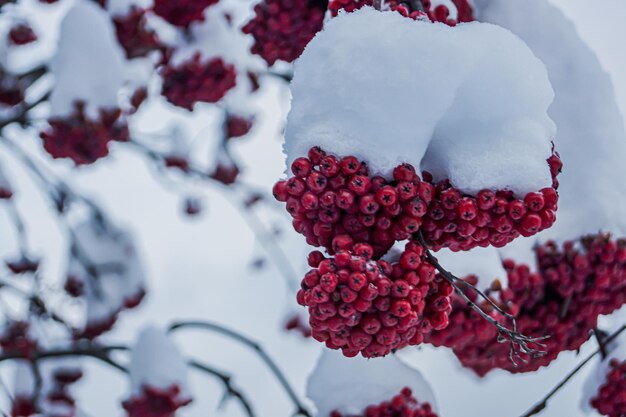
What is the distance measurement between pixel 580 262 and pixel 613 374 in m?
0.33

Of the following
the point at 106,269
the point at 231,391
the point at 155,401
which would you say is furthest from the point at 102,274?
the point at 231,391

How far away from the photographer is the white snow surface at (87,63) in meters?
2.18

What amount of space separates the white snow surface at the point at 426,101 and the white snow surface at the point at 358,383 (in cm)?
73

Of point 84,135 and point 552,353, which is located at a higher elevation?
point 552,353

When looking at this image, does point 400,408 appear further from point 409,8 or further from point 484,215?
point 409,8

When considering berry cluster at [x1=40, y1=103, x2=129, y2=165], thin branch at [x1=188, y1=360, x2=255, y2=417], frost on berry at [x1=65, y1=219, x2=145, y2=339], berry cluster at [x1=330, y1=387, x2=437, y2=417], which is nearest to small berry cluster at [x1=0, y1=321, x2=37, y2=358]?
frost on berry at [x1=65, y1=219, x2=145, y2=339]

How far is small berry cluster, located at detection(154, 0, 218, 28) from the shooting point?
212cm

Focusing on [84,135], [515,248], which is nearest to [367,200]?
[515,248]

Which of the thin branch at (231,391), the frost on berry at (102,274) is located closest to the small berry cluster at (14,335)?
the frost on berry at (102,274)

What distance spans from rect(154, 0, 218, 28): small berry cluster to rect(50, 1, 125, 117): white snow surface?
11.2 inches

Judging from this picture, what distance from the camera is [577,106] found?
1.51m

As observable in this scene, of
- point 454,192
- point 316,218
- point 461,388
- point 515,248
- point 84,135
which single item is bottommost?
point 461,388

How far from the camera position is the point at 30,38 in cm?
302

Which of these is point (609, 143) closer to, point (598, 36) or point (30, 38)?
point (598, 36)
